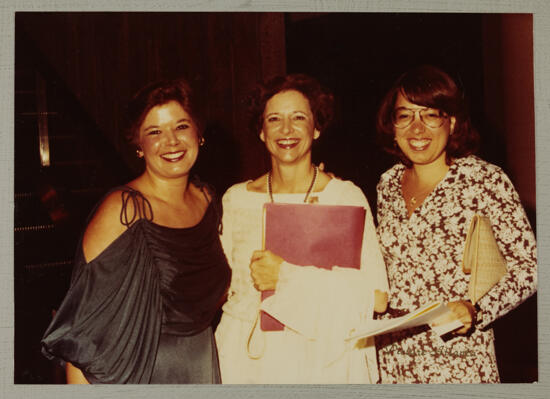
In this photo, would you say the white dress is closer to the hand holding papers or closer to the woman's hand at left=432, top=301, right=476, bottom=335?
the hand holding papers

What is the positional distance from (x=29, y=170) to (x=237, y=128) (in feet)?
2.56

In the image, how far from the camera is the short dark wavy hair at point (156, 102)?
181 cm

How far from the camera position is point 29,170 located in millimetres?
2008

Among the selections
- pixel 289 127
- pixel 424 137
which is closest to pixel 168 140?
pixel 289 127

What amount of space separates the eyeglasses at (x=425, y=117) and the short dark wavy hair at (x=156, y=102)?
2.16 ft

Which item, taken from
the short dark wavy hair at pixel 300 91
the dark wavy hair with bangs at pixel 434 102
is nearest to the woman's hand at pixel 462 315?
the dark wavy hair with bangs at pixel 434 102

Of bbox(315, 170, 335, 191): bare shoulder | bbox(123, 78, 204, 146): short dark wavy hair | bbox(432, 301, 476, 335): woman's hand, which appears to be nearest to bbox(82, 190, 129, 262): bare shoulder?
bbox(123, 78, 204, 146): short dark wavy hair

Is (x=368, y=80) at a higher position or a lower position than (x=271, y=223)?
higher

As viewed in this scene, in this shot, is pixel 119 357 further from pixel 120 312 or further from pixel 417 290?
pixel 417 290

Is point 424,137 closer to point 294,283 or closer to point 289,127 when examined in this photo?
point 289,127

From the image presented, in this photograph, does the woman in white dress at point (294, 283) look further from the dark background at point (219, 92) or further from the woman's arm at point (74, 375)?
the woman's arm at point (74, 375)

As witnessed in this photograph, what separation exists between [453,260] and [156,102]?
3.54 ft

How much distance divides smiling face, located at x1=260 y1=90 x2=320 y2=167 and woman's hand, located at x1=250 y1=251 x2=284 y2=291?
0.32 metres
